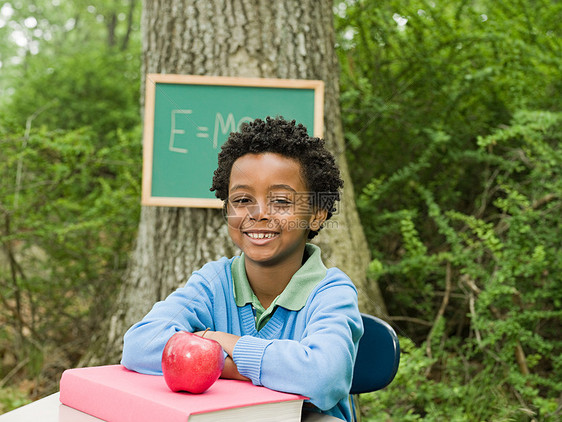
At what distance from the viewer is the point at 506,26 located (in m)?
3.86

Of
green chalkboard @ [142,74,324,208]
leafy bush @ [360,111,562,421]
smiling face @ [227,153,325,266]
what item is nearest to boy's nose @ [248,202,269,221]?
smiling face @ [227,153,325,266]

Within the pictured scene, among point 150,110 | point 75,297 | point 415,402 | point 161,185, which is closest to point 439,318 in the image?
point 415,402

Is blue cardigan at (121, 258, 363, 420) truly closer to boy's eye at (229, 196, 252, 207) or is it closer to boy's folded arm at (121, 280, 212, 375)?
boy's folded arm at (121, 280, 212, 375)

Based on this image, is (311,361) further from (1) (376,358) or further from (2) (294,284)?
(1) (376,358)

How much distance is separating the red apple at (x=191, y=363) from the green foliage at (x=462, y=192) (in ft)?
5.51

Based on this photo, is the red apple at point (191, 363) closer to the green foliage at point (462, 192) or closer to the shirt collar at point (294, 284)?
the shirt collar at point (294, 284)

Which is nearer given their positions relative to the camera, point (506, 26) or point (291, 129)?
point (291, 129)

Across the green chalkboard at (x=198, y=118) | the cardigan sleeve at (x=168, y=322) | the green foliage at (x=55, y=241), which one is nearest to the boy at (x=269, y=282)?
the cardigan sleeve at (x=168, y=322)

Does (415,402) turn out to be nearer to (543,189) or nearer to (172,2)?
(543,189)

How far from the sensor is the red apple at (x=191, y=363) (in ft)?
4.11

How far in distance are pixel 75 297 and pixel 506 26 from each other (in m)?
3.51

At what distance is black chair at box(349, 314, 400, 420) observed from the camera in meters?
1.87

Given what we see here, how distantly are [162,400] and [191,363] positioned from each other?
114 millimetres

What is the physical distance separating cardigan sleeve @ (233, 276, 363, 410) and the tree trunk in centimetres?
139
